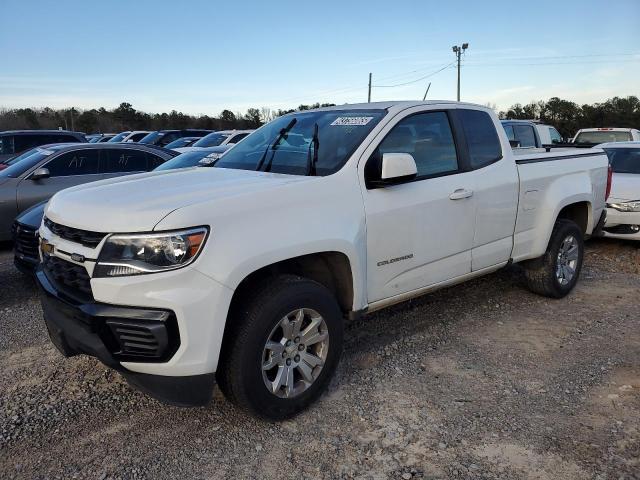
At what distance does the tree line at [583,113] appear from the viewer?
125 feet

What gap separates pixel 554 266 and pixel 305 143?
2917 mm

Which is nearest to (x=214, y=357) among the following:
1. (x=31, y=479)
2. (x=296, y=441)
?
(x=296, y=441)

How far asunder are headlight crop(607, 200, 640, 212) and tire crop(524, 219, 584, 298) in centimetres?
263

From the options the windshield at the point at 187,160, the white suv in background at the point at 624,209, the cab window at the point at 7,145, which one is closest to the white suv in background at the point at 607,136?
the white suv in background at the point at 624,209

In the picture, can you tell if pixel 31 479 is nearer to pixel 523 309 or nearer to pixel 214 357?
pixel 214 357

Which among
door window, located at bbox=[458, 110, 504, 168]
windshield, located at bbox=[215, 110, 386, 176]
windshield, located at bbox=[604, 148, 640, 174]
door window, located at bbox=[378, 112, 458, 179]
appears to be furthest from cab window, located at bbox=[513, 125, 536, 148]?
windshield, located at bbox=[215, 110, 386, 176]

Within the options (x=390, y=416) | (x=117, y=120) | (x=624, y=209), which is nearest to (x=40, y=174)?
(x=390, y=416)

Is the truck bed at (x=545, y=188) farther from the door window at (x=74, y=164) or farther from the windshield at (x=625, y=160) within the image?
the door window at (x=74, y=164)

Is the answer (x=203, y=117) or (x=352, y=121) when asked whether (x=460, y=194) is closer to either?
(x=352, y=121)

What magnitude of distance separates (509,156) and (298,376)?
2714 mm

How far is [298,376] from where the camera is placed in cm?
325

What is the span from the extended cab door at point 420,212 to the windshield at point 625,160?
18.8 feet

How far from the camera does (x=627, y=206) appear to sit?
761 centimetres

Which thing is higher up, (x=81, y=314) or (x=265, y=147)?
(x=265, y=147)
